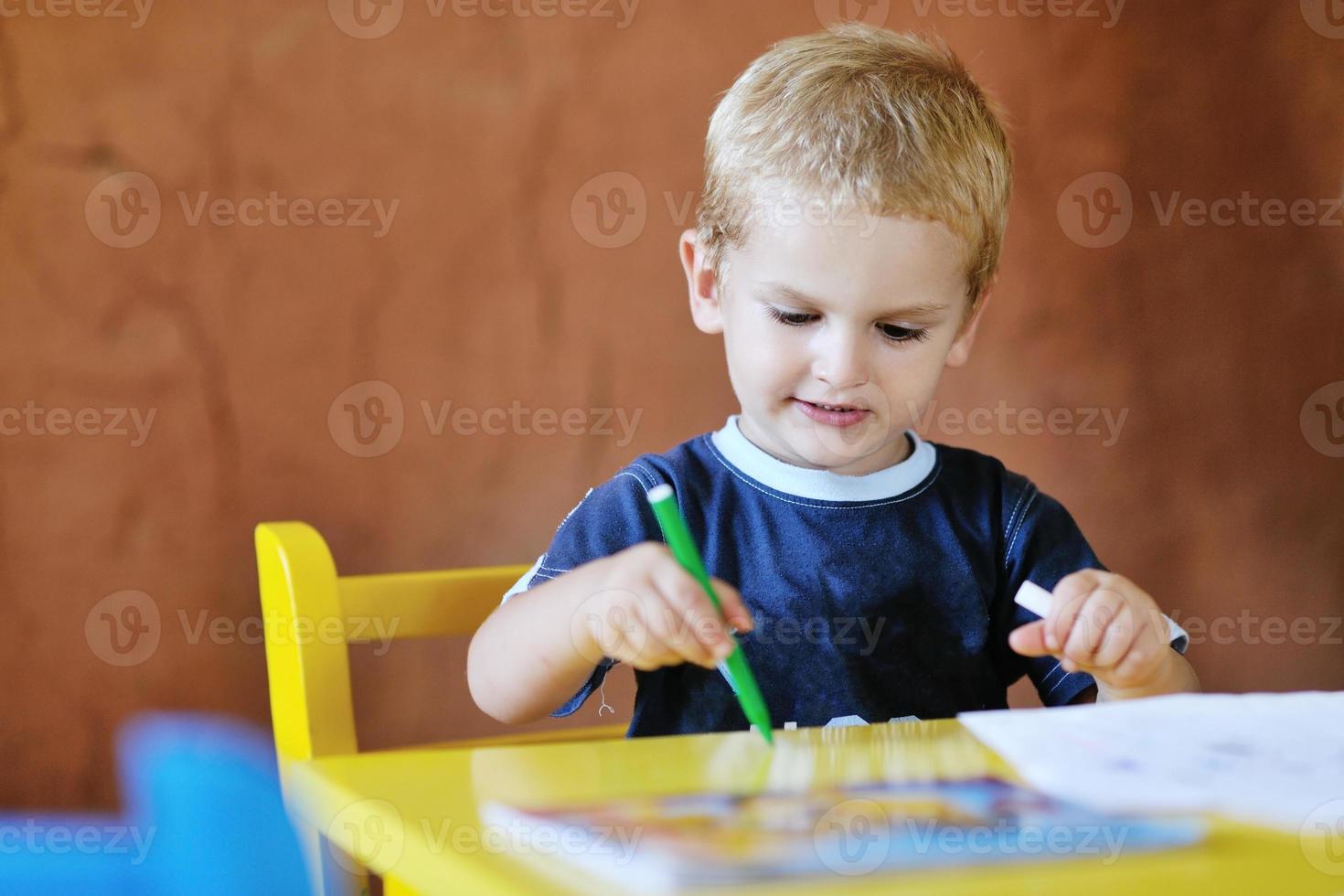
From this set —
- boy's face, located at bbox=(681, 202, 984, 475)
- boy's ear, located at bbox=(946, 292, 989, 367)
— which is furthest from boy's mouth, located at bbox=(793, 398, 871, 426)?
boy's ear, located at bbox=(946, 292, 989, 367)

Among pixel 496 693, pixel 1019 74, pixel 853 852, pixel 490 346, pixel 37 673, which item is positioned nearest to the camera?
pixel 853 852

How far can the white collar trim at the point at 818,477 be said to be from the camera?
1006mm

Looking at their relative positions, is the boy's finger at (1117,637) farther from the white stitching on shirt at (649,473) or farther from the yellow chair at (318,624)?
the yellow chair at (318,624)

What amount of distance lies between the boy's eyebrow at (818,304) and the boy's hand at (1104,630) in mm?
227

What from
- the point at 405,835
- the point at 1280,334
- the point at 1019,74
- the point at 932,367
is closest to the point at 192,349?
the point at 932,367

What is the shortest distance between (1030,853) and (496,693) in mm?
495

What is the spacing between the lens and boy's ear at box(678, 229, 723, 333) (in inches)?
40.6

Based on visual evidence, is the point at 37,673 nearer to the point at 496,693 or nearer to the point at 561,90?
the point at 496,693

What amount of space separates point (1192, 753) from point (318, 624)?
1.72ft

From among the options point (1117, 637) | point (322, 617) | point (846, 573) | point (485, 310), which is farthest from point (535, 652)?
point (485, 310)

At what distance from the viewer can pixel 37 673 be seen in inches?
46.1

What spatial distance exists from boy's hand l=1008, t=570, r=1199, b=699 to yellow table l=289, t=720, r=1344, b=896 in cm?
11

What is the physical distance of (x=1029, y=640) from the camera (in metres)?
0.74

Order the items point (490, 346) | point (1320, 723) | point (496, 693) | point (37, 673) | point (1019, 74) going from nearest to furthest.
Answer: point (1320, 723) → point (496, 693) → point (37, 673) → point (490, 346) → point (1019, 74)
